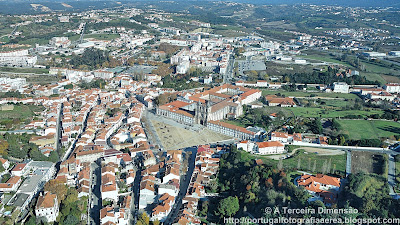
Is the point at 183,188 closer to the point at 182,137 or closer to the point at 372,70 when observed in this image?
the point at 182,137

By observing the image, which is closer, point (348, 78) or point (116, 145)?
point (116, 145)

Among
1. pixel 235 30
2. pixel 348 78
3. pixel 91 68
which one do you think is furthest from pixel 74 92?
pixel 235 30

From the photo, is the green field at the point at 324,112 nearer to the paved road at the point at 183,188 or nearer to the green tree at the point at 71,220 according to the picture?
the paved road at the point at 183,188

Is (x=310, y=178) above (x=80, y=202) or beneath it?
above

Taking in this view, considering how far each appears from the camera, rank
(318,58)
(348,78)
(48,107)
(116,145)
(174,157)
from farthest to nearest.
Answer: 1. (318,58)
2. (348,78)
3. (48,107)
4. (116,145)
5. (174,157)

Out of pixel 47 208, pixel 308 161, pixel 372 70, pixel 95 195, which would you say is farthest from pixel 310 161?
pixel 372 70

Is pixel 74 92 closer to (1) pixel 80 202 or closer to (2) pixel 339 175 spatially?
(1) pixel 80 202
